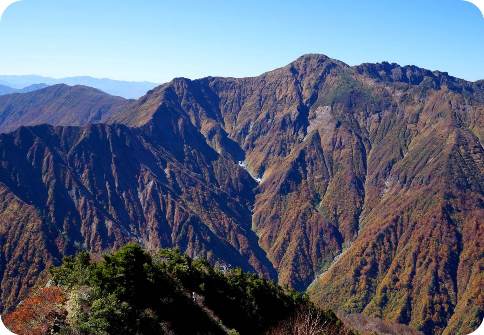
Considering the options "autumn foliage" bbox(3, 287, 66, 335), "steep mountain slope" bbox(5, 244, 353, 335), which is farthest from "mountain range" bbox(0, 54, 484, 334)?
"autumn foliage" bbox(3, 287, 66, 335)

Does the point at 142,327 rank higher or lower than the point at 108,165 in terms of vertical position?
higher

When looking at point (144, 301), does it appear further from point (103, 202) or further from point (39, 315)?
point (103, 202)

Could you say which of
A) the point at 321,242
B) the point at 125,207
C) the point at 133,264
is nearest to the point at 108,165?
the point at 125,207

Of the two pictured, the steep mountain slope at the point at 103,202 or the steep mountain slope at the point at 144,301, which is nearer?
the steep mountain slope at the point at 144,301

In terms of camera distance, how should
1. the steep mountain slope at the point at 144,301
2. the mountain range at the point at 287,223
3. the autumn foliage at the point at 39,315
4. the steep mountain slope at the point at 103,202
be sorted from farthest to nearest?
the steep mountain slope at the point at 103,202
the mountain range at the point at 287,223
the steep mountain slope at the point at 144,301
the autumn foliage at the point at 39,315

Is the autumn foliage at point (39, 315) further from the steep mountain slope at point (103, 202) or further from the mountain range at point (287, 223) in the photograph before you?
the steep mountain slope at point (103, 202)

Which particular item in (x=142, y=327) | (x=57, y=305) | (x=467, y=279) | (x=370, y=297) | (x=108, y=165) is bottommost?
(x=370, y=297)

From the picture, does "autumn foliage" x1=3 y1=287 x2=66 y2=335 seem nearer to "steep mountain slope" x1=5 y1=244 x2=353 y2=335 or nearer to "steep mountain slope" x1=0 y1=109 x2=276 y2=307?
"steep mountain slope" x1=5 y1=244 x2=353 y2=335

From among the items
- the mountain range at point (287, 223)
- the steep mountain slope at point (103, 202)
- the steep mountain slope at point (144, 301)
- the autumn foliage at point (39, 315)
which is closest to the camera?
the autumn foliage at point (39, 315)

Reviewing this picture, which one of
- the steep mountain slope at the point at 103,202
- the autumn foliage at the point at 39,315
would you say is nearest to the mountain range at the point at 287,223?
the steep mountain slope at the point at 103,202

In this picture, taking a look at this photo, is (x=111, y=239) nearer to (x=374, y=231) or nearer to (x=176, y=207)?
(x=176, y=207)

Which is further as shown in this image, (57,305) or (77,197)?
(77,197)
